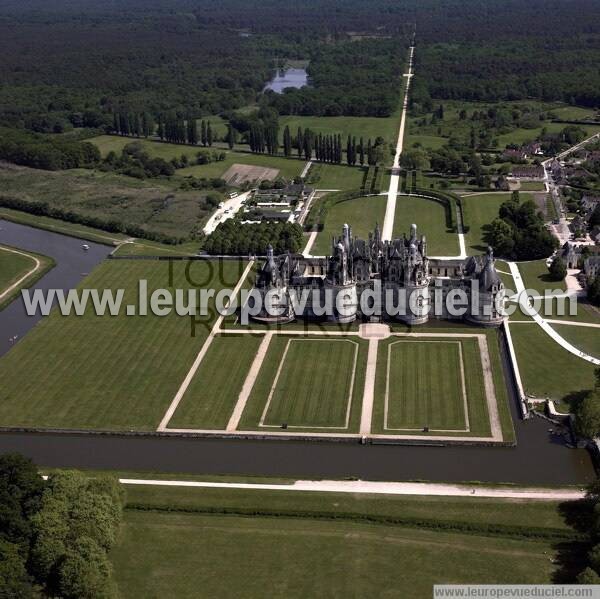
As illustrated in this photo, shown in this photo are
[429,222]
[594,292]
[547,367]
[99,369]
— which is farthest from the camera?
[429,222]

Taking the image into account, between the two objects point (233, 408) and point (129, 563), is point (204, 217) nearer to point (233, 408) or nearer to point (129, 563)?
point (233, 408)

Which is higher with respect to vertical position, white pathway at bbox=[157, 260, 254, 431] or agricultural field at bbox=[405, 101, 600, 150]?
agricultural field at bbox=[405, 101, 600, 150]

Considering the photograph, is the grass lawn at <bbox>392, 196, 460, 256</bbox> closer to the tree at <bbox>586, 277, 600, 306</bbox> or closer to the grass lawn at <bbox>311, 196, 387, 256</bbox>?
the grass lawn at <bbox>311, 196, 387, 256</bbox>

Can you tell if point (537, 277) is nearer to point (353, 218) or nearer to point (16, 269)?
point (353, 218)

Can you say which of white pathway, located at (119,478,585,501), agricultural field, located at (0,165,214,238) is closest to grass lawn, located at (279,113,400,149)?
agricultural field, located at (0,165,214,238)

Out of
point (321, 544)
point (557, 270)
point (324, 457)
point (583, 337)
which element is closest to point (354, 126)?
point (557, 270)
